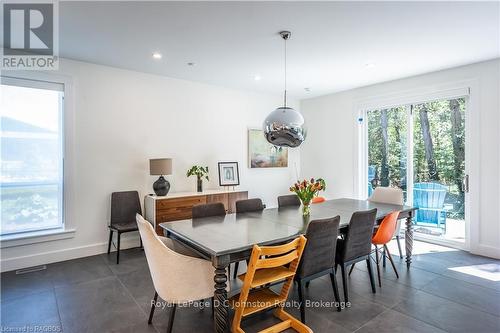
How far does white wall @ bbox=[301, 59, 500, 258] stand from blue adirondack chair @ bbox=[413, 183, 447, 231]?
0.54 metres

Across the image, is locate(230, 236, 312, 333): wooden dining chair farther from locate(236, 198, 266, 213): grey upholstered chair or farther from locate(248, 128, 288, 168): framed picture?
locate(248, 128, 288, 168): framed picture

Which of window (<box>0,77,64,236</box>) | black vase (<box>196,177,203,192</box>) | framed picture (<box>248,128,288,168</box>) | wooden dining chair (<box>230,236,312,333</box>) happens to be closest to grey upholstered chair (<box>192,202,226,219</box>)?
wooden dining chair (<box>230,236,312,333</box>)

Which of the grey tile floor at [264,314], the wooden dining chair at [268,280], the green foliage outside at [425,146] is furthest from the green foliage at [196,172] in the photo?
the green foliage outside at [425,146]

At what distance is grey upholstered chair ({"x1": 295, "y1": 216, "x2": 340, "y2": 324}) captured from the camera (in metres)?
2.28

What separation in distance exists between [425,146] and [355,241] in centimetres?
A: 300

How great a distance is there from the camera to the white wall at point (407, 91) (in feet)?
12.8

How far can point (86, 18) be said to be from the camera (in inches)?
107

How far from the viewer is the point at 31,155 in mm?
3691

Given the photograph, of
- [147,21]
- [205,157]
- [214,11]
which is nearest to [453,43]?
[214,11]

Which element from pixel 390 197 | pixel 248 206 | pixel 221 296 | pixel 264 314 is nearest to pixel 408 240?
pixel 390 197

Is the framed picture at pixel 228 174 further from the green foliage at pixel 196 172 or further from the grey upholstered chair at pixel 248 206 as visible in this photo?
the grey upholstered chair at pixel 248 206

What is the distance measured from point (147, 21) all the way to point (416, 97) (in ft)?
13.9

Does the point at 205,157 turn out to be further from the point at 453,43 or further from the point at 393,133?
the point at 453,43

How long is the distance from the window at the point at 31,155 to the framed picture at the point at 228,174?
96.5 inches
